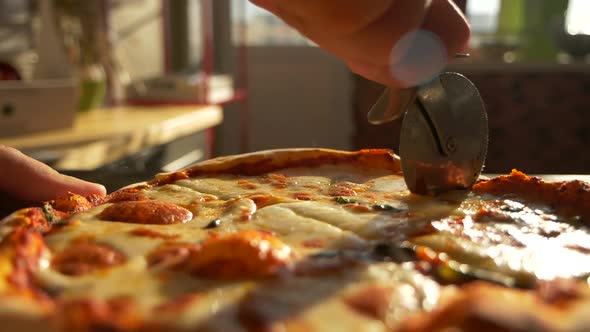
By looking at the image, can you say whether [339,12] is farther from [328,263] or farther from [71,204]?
[71,204]

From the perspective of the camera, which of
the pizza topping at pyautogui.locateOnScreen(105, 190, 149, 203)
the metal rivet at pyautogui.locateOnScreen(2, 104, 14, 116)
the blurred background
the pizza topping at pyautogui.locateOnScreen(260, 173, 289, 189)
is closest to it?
the pizza topping at pyautogui.locateOnScreen(105, 190, 149, 203)

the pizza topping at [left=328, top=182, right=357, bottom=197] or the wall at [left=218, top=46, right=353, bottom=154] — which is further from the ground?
the pizza topping at [left=328, top=182, right=357, bottom=197]

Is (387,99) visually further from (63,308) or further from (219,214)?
(63,308)

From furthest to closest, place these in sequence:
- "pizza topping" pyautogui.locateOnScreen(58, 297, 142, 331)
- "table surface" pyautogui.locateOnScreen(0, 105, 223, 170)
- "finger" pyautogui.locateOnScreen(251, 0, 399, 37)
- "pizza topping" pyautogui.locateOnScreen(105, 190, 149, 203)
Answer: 1. "table surface" pyautogui.locateOnScreen(0, 105, 223, 170)
2. "pizza topping" pyautogui.locateOnScreen(105, 190, 149, 203)
3. "finger" pyautogui.locateOnScreen(251, 0, 399, 37)
4. "pizza topping" pyautogui.locateOnScreen(58, 297, 142, 331)

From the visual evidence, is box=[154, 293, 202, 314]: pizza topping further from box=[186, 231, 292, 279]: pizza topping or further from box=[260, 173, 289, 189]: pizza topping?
box=[260, 173, 289, 189]: pizza topping

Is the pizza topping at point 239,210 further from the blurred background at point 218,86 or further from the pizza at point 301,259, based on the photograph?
the blurred background at point 218,86

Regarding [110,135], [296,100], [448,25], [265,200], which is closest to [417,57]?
[448,25]

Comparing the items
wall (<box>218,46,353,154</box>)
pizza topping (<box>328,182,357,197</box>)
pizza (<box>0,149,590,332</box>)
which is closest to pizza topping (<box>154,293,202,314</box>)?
pizza (<box>0,149,590,332</box>)
